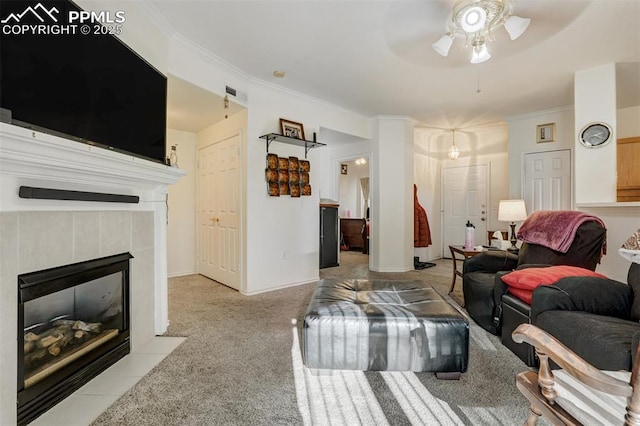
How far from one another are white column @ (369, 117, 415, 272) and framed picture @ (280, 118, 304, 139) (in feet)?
5.14

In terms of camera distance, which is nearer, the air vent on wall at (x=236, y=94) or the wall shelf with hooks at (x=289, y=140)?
the air vent on wall at (x=236, y=94)

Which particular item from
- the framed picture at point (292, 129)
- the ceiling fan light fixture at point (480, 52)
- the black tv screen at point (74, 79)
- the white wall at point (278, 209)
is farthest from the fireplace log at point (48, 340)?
the ceiling fan light fixture at point (480, 52)

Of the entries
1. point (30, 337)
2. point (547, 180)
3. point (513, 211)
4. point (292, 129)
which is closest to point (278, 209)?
point (292, 129)

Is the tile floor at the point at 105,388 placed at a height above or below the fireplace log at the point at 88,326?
below

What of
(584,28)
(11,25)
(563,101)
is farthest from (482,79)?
(11,25)

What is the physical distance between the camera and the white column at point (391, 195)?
16.0 ft

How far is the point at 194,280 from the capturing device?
4.18m

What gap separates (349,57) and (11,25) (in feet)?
8.16

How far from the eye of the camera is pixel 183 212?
4461 millimetres

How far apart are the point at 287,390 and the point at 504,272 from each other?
6.14 ft

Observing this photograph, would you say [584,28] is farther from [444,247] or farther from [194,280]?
[194,280]

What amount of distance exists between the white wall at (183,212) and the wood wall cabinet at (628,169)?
19.0 feet

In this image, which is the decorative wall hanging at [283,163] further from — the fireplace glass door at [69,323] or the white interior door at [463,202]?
the white interior door at [463,202]

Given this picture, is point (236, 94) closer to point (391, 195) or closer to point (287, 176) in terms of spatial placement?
point (287, 176)
